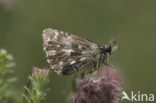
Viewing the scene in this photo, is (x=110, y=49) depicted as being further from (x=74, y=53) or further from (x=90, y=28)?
(x=90, y=28)

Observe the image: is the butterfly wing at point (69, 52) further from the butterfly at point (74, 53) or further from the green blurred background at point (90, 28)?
the green blurred background at point (90, 28)

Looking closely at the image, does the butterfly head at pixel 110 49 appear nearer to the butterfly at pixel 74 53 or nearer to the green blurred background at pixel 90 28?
the butterfly at pixel 74 53

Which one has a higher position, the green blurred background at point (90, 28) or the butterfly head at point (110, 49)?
the green blurred background at point (90, 28)

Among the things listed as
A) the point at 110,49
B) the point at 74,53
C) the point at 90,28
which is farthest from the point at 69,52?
the point at 90,28

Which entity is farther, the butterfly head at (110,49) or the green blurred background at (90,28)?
the green blurred background at (90,28)

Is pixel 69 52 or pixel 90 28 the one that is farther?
pixel 90 28

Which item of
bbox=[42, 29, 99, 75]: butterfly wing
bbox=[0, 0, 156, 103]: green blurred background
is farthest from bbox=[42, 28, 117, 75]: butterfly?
bbox=[0, 0, 156, 103]: green blurred background

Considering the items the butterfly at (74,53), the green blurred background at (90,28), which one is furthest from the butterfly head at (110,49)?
the green blurred background at (90,28)
